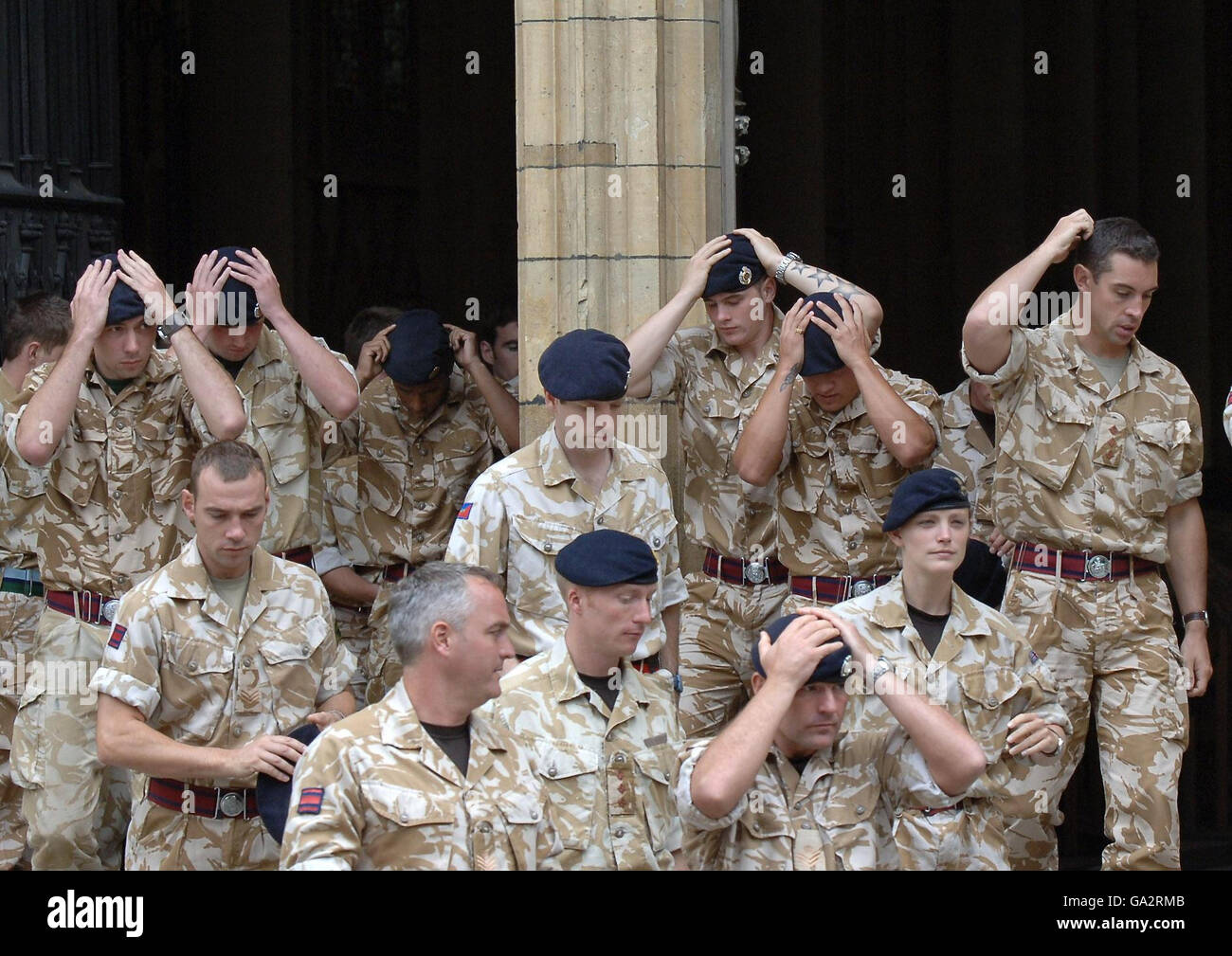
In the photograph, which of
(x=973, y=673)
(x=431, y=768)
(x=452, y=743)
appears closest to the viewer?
(x=431, y=768)

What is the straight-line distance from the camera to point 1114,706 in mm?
6547

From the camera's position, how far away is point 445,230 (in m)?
14.6

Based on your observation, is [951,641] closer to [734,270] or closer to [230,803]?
[734,270]

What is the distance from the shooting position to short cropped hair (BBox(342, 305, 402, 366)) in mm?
8211

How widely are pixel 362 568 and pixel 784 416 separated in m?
2.15

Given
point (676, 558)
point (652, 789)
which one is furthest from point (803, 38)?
point (652, 789)

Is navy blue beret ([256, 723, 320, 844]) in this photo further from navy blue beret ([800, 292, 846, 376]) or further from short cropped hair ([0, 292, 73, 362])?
short cropped hair ([0, 292, 73, 362])

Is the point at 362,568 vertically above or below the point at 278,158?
below

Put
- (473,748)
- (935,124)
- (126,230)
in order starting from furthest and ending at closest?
(935,124) < (126,230) < (473,748)

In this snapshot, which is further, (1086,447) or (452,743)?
(1086,447)

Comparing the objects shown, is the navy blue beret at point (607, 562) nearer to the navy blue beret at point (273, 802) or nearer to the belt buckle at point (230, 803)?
the navy blue beret at point (273, 802)

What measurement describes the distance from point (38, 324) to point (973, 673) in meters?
3.88

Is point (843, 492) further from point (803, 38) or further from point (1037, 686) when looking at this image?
point (803, 38)

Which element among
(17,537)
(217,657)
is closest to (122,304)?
(17,537)
